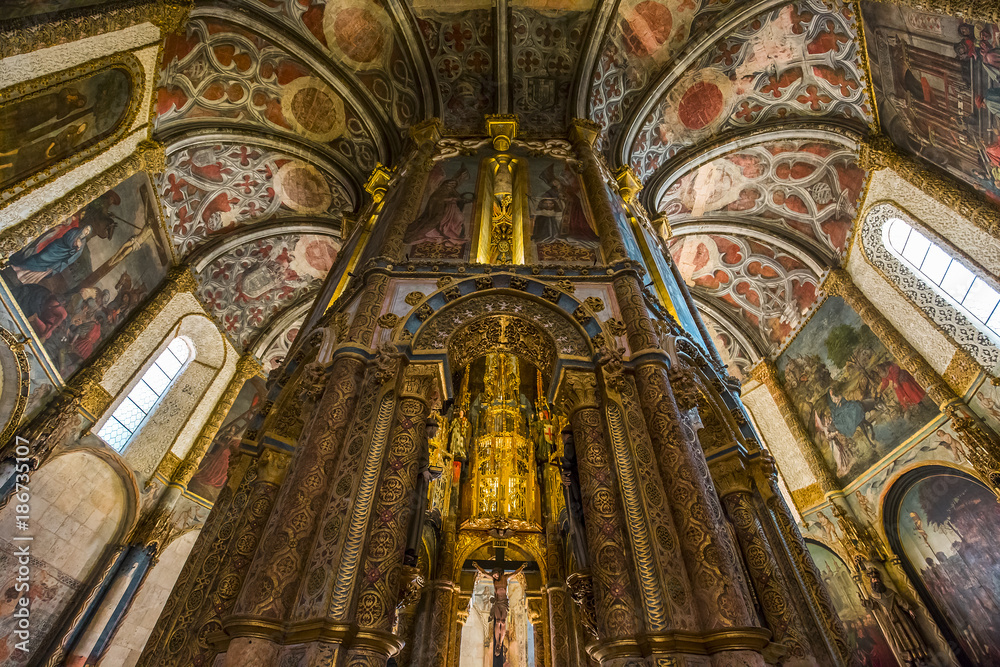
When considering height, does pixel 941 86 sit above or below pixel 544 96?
below

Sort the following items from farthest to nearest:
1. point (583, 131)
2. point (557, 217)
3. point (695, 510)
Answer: point (583, 131) < point (557, 217) < point (695, 510)

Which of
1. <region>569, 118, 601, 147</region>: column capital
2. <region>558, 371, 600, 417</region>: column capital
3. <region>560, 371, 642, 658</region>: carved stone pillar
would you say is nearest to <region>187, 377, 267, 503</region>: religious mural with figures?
<region>558, 371, 600, 417</region>: column capital

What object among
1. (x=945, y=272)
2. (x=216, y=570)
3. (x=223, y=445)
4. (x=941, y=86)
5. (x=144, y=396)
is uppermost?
(x=941, y=86)

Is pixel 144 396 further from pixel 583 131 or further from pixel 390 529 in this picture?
pixel 583 131

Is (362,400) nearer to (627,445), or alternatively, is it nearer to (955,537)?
(627,445)

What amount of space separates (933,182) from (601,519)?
9275 millimetres

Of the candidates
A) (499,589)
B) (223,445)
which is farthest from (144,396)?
(499,589)

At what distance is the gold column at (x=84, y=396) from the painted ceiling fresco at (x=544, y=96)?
1911mm

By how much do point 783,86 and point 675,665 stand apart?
468 inches

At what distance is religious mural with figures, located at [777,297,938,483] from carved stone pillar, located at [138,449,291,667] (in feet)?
37.7

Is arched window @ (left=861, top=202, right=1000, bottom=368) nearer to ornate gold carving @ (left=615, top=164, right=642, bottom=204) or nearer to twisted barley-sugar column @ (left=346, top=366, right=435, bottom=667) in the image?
ornate gold carving @ (left=615, top=164, right=642, bottom=204)

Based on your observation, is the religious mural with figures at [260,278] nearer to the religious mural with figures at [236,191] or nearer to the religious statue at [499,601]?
the religious mural with figures at [236,191]

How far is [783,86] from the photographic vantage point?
11.0 m

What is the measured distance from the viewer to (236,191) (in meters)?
12.3
